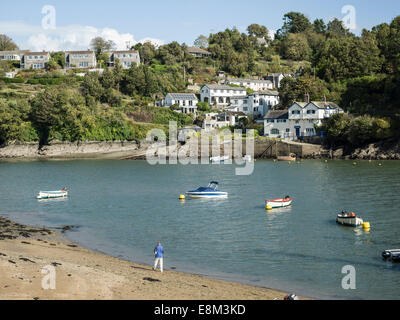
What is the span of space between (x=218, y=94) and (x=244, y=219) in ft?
275

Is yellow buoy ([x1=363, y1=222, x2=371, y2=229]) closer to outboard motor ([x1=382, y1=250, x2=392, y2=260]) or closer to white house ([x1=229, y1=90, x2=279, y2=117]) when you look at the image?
outboard motor ([x1=382, y1=250, x2=392, y2=260])

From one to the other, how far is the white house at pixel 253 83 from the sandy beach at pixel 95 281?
4166 inches

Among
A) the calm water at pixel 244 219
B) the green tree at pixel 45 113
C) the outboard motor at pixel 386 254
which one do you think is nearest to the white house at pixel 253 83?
the green tree at pixel 45 113

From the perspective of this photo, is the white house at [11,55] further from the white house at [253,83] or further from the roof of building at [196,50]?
the white house at [253,83]

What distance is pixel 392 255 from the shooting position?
2547 cm

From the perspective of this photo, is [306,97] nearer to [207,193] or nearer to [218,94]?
[218,94]

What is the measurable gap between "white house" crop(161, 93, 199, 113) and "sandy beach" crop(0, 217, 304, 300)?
8439cm

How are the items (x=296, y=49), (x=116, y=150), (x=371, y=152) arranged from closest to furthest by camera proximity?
(x=371, y=152)
(x=116, y=150)
(x=296, y=49)

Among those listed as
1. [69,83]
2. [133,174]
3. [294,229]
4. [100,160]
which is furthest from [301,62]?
[294,229]

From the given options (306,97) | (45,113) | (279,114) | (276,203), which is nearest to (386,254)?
(276,203)

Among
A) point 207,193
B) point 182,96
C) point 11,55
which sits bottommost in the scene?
point 207,193

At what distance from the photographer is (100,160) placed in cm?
8881
